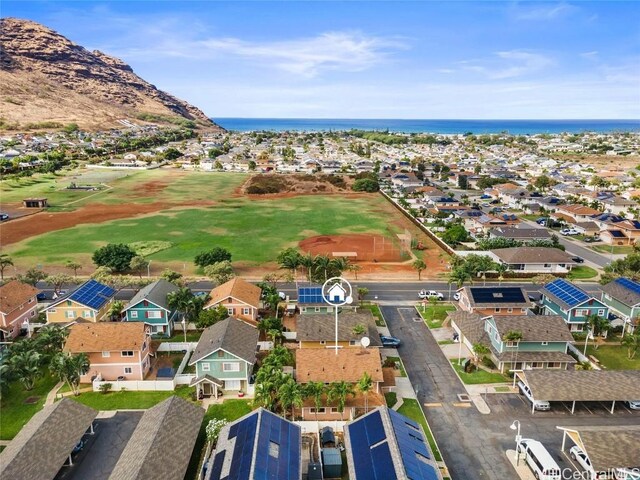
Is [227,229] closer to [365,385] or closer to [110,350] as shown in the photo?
[110,350]

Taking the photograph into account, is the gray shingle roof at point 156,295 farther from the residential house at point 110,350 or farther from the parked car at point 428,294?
the parked car at point 428,294

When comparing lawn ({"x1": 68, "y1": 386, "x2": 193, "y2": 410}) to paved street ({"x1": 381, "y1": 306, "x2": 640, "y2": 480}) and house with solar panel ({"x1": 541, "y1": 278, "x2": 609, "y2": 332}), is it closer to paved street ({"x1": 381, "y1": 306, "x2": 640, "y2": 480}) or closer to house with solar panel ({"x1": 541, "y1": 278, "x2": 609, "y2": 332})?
paved street ({"x1": 381, "y1": 306, "x2": 640, "y2": 480})

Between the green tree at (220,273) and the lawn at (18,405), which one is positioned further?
the green tree at (220,273)

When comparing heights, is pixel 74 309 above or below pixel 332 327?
above

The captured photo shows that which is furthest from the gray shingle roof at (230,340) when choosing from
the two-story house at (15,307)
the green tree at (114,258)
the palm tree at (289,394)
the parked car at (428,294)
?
the green tree at (114,258)

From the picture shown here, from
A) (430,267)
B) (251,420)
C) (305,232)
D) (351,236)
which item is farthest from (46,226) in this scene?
(251,420)

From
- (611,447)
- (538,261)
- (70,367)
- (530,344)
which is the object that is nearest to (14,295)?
(70,367)

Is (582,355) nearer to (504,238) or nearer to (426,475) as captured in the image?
(426,475)
